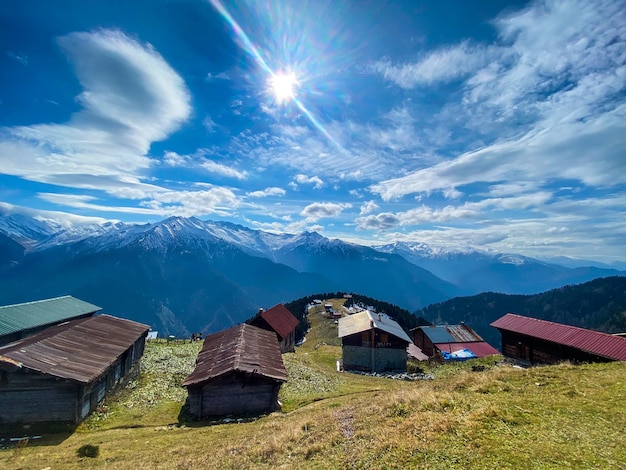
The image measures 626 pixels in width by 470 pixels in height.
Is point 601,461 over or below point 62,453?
over

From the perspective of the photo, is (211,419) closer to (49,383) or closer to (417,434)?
(49,383)

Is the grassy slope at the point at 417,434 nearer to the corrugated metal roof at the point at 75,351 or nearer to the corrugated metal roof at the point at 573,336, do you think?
the corrugated metal roof at the point at 75,351

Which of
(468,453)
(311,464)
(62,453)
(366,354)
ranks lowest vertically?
(366,354)

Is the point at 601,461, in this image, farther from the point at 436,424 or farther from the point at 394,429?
the point at 394,429

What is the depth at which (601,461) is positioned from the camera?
9.67m

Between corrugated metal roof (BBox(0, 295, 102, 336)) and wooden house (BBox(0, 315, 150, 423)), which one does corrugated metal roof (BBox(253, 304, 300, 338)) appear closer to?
corrugated metal roof (BBox(0, 295, 102, 336))

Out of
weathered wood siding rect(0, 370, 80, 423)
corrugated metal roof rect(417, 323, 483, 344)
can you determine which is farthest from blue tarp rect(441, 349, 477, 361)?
weathered wood siding rect(0, 370, 80, 423)

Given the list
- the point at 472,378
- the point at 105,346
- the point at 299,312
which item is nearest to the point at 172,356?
the point at 105,346

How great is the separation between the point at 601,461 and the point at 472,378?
1124 centimetres

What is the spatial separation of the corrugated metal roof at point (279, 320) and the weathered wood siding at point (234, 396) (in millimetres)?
38775

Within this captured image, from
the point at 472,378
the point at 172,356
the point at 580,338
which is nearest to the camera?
the point at 472,378

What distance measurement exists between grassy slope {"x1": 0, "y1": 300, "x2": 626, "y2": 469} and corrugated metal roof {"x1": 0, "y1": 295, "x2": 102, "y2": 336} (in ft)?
101

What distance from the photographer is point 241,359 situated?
93.8 feet

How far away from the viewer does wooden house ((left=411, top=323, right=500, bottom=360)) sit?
70.8 metres
